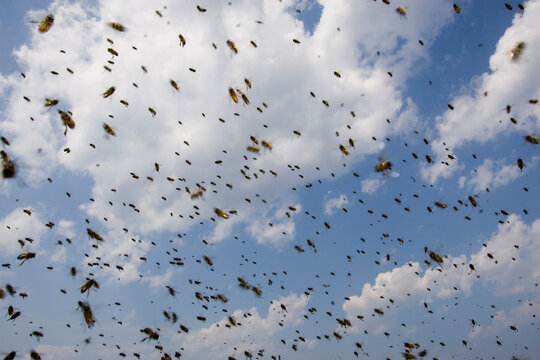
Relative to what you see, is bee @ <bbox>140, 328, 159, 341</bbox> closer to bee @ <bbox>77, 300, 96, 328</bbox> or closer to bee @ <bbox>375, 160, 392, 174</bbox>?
bee @ <bbox>77, 300, 96, 328</bbox>

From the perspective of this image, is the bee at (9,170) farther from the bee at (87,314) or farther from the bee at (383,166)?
the bee at (383,166)

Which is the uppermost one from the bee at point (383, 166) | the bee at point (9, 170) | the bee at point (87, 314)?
the bee at point (383, 166)

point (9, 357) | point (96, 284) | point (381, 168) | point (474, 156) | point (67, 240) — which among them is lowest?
point (9, 357)

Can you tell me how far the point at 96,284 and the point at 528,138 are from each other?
2424 cm

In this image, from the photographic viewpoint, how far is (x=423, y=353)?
25031 millimetres

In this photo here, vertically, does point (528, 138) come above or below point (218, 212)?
above

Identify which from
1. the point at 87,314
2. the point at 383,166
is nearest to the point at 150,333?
the point at 87,314

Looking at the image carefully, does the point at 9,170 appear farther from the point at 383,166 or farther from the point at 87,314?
the point at 383,166

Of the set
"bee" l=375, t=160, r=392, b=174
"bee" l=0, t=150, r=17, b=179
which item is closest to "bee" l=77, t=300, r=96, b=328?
"bee" l=0, t=150, r=17, b=179

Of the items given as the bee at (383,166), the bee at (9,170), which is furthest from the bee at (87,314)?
the bee at (383,166)

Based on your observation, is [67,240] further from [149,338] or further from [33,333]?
[149,338]

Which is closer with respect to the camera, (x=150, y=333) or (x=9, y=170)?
(x=9, y=170)

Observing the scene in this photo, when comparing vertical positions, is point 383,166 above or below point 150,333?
above

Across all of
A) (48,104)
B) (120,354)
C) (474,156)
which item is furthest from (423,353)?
(48,104)
